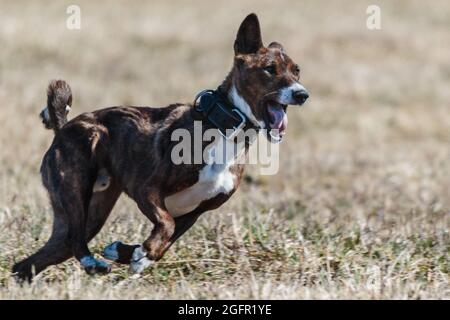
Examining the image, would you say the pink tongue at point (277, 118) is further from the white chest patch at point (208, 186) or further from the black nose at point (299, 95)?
the white chest patch at point (208, 186)

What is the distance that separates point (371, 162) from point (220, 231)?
8.15 meters

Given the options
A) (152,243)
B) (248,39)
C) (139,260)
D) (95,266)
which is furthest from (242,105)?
(95,266)

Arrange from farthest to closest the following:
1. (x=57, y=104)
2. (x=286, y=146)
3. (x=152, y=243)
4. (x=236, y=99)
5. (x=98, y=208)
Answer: (x=286, y=146), (x=57, y=104), (x=98, y=208), (x=236, y=99), (x=152, y=243)

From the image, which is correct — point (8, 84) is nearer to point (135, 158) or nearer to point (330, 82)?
point (330, 82)

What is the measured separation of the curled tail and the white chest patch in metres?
1.11

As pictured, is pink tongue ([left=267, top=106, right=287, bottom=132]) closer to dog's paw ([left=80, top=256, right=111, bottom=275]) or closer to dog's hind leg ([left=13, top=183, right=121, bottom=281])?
dog's hind leg ([left=13, top=183, right=121, bottom=281])

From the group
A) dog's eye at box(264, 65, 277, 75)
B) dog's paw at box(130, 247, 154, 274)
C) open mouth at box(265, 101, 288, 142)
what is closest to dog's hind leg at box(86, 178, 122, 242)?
dog's paw at box(130, 247, 154, 274)

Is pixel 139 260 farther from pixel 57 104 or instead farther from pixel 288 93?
pixel 57 104

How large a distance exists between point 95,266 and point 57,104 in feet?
4.34

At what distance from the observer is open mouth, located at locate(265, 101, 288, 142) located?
6.35 metres

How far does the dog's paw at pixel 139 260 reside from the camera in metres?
6.25

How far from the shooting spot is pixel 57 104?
7137mm

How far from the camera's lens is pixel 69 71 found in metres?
20.6

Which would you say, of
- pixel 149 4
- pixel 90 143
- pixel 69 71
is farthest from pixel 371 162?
pixel 149 4
